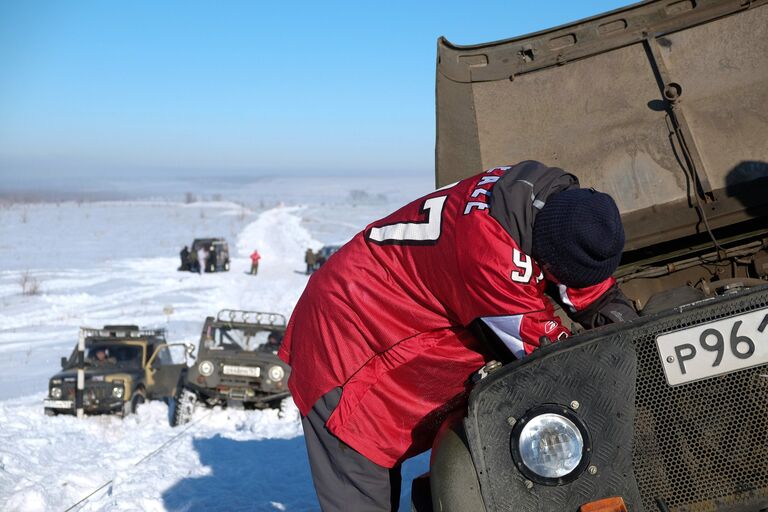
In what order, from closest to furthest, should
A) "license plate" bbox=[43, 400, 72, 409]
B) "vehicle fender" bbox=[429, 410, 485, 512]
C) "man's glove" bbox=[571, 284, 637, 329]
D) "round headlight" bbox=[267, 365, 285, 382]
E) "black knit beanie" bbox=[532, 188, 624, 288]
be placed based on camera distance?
"vehicle fender" bbox=[429, 410, 485, 512]
"black knit beanie" bbox=[532, 188, 624, 288]
"man's glove" bbox=[571, 284, 637, 329]
"license plate" bbox=[43, 400, 72, 409]
"round headlight" bbox=[267, 365, 285, 382]

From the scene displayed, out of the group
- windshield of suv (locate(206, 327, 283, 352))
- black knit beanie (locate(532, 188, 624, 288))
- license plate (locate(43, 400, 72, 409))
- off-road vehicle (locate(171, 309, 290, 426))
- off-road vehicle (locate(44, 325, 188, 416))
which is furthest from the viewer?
windshield of suv (locate(206, 327, 283, 352))

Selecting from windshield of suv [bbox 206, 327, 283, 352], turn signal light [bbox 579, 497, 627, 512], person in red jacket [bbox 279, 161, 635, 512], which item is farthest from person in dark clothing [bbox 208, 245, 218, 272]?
turn signal light [bbox 579, 497, 627, 512]

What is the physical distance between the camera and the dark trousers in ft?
9.96

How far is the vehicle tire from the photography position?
10.7 m

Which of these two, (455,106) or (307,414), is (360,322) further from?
(455,106)

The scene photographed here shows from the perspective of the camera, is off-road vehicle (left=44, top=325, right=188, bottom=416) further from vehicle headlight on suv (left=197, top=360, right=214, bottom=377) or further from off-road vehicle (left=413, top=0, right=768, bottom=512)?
off-road vehicle (left=413, top=0, right=768, bottom=512)

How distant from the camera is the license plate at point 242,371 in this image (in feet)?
37.1

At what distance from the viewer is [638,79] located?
17.5 ft

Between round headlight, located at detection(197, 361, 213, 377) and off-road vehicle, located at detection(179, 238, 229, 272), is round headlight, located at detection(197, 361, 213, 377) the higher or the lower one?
the lower one

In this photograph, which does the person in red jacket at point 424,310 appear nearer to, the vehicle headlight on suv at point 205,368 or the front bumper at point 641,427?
the front bumper at point 641,427

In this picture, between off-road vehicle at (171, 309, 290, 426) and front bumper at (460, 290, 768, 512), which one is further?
off-road vehicle at (171, 309, 290, 426)

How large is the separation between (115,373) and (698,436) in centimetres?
976

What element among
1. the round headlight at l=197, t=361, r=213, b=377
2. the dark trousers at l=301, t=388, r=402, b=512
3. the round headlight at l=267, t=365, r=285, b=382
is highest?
the dark trousers at l=301, t=388, r=402, b=512

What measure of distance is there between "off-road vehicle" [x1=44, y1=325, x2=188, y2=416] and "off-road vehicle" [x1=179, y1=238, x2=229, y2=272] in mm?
19576
